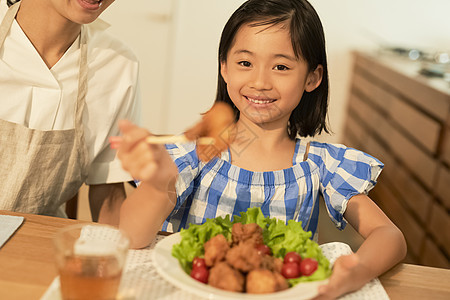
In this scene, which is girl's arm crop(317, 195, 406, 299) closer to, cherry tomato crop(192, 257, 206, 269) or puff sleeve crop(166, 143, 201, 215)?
cherry tomato crop(192, 257, 206, 269)

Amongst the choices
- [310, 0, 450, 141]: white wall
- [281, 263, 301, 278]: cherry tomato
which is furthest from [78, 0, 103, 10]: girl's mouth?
Answer: [310, 0, 450, 141]: white wall

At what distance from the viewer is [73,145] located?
4.81 ft

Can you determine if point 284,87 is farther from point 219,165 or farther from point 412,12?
point 412,12

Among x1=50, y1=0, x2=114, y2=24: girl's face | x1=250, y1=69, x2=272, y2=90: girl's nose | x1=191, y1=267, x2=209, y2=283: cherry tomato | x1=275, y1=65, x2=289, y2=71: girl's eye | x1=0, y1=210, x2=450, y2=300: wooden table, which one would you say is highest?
x1=50, y1=0, x2=114, y2=24: girl's face

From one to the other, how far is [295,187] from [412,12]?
3996 millimetres

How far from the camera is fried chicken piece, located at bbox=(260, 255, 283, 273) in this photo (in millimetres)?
843

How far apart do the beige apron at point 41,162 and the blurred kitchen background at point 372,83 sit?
163 cm

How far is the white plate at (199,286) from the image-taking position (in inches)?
30.3

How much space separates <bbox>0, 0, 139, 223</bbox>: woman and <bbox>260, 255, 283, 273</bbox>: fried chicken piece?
772 mm

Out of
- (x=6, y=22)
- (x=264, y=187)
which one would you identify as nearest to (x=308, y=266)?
(x=264, y=187)

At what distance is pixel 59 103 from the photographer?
1.45m

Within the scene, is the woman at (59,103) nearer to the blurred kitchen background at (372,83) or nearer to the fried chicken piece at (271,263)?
the fried chicken piece at (271,263)

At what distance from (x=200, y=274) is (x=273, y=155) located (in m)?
0.53

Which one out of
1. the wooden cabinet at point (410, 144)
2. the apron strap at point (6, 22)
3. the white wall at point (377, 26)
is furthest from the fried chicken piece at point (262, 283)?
the white wall at point (377, 26)
